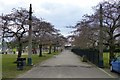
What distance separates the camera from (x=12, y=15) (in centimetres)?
3931

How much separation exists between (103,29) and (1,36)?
1233 centimetres

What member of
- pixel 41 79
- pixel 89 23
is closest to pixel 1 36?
pixel 89 23

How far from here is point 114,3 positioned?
35250 mm

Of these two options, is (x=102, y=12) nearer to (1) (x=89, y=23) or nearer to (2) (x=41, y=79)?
(1) (x=89, y=23)

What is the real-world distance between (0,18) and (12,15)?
4.98ft

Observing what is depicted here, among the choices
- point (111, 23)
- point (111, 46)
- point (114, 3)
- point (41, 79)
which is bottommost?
point (41, 79)

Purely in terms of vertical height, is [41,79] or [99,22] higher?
[99,22]

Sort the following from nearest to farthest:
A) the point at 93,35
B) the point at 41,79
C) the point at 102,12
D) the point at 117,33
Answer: the point at 41,79
the point at 102,12
the point at 117,33
the point at 93,35

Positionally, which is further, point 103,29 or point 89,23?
point 89,23

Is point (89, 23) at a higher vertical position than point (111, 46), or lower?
higher

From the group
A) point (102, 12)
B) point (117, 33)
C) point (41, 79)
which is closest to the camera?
point (41, 79)

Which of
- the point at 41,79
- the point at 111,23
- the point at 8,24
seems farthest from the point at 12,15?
the point at 41,79

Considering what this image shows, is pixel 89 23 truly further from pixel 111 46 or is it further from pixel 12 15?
pixel 12 15

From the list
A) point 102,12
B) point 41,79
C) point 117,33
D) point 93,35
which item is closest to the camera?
point 41,79
